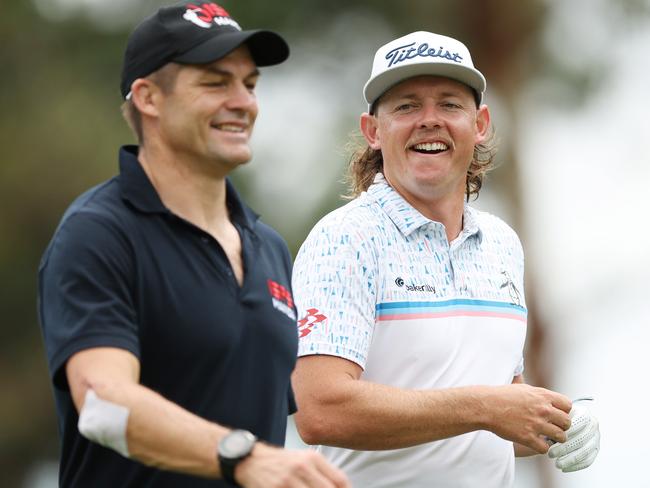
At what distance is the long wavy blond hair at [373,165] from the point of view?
699 centimetres

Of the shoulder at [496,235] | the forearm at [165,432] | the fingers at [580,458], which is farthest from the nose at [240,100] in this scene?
the fingers at [580,458]

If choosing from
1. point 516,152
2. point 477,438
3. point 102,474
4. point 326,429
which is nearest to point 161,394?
point 102,474

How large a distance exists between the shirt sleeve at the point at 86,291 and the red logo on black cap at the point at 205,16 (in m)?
0.71

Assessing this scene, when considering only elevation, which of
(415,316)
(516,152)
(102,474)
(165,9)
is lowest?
(102,474)

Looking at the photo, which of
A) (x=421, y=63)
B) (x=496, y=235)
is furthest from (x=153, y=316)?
(x=496, y=235)

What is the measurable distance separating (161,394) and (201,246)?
0.46 m

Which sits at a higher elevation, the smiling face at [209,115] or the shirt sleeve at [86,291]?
the smiling face at [209,115]

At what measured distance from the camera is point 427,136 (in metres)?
6.53

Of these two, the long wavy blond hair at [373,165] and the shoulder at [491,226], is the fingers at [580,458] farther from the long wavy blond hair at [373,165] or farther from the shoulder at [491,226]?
the long wavy blond hair at [373,165]

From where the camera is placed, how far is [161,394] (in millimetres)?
4934

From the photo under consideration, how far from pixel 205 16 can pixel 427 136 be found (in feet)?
4.88

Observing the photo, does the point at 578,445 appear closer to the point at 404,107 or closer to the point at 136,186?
the point at 404,107

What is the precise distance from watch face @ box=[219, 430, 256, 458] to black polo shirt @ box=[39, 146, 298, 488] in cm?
40

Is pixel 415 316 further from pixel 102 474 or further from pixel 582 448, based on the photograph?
pixel 102 474
